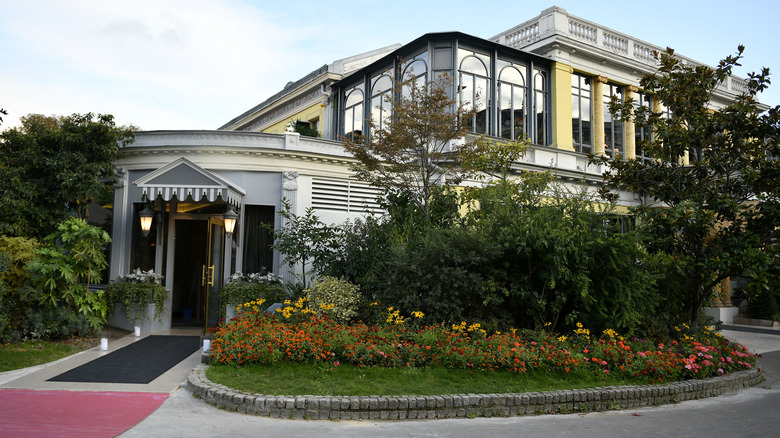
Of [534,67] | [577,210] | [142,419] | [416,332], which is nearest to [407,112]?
[577,210]

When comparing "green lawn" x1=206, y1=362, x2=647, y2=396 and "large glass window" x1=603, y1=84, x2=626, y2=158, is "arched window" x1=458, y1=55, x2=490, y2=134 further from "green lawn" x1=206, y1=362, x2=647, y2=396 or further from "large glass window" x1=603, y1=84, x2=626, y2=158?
"green lawn" x1=206, y1=362, x2=647, y2=396

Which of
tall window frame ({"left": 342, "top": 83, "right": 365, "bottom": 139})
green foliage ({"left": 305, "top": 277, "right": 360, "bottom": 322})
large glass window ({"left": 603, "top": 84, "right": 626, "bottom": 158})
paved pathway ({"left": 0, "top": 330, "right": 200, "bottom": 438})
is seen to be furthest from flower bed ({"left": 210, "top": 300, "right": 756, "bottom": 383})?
large glass window ({"left": 603, "top": 84, "right": 626, "bottom": 158})

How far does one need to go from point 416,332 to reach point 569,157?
13.4 m

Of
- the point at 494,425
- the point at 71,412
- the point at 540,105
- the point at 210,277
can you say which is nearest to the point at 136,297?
the point at 210,277

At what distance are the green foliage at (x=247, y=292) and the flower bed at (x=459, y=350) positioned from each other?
3.19 metres

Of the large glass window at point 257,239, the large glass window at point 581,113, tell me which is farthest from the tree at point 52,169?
the large glass window at point 581,113

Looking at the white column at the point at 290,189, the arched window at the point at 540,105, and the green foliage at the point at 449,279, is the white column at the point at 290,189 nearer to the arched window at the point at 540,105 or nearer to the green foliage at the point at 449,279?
the green foliage at the point at 449,279

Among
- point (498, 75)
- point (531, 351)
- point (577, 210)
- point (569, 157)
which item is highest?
point (498, 75)

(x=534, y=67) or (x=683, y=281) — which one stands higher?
(x=534, y=67)

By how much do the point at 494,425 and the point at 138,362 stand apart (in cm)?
682

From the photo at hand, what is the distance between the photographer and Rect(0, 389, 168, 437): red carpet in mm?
6098

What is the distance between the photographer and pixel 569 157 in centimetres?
2058

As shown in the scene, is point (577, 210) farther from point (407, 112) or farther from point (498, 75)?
point (498, 75)

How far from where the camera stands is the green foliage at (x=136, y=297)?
13.0 m
